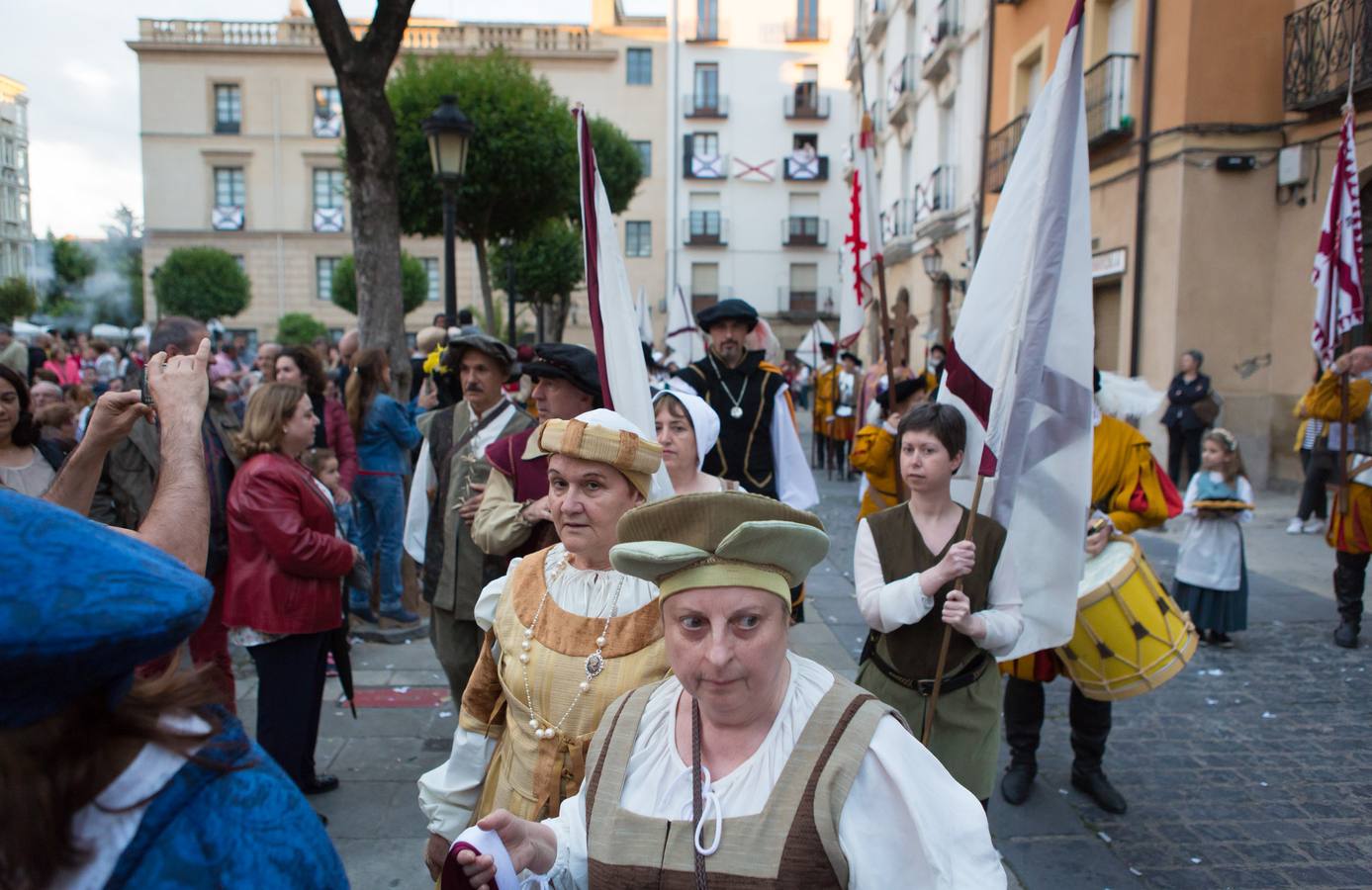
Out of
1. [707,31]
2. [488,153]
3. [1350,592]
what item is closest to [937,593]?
[1350,592]

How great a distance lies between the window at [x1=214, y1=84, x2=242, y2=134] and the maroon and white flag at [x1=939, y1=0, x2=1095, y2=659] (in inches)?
1773

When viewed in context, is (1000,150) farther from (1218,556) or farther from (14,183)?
(14,183)

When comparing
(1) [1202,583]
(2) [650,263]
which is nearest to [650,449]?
(1) [1202,583]

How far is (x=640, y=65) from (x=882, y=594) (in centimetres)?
4342

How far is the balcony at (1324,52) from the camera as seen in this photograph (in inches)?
421

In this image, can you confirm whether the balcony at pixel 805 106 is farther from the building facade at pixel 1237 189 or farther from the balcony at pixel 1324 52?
the balcony at pixel 1324 52

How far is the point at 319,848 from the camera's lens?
1.04 meters

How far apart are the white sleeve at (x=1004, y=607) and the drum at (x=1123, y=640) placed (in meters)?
0.84

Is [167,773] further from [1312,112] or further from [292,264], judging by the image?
[292,264]

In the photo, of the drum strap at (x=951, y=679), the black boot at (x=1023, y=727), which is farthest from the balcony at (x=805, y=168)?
the drum strap at (x=951, y=679)

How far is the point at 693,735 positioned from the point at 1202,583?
5.82 metres

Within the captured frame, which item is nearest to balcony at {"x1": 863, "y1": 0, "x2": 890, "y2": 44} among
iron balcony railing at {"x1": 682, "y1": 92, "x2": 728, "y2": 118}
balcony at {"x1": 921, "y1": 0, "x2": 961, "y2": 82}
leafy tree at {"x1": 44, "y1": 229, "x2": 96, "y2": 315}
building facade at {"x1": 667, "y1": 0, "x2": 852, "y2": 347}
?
balcony at {"x1": 921, "y1": 0, "x2": 961, "y2": 82}

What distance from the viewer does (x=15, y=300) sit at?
126ft

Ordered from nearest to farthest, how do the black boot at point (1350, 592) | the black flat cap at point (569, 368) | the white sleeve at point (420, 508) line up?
the black flat cap at point (569, 368)
the white sleeve at point (420, 508)
the black boot at point (1350, 592)
